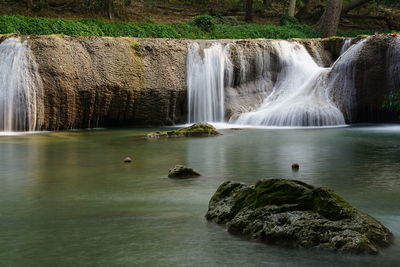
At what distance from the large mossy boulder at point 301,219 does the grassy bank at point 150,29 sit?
60.9ft

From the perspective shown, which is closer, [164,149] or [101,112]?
[164,149]

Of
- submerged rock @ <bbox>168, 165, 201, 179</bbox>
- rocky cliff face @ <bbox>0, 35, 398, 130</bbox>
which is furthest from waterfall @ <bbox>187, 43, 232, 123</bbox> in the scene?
submerged rock @ <bbox>168, 165, 201, 179</bbox>

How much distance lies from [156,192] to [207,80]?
14670 mm

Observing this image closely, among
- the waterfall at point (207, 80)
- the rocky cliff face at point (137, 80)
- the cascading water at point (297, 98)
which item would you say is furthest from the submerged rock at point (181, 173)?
the waterfall at point (207, 80)

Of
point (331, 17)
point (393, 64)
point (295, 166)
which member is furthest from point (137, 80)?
point (331, 17)

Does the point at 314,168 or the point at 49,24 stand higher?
the point at 49,24

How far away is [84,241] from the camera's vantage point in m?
5.79

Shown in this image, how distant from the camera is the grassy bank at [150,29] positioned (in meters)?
23.5

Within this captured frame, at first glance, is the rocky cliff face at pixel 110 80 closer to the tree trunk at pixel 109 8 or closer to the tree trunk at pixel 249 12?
the tree trunk at pixel 109 8

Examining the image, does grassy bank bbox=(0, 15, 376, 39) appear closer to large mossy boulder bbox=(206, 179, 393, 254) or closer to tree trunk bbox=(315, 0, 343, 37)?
tree trunk bbox=(315, 0, 343, 37)

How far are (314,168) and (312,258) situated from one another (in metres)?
5.36

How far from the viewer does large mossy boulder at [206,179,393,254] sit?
5.36 m

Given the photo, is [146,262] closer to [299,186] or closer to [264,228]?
[264,228]

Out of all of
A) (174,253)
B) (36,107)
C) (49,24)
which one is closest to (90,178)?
(174,253)
